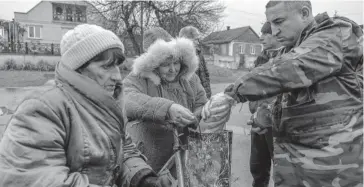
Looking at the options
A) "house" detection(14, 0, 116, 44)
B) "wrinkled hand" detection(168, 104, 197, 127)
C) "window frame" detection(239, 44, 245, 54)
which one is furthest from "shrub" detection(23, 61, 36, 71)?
"window frame" detection(239, 44, 245, 54)

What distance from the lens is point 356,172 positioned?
1900mm

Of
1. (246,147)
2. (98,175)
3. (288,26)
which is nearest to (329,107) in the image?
(288,26)

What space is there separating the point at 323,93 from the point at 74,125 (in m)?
1.32

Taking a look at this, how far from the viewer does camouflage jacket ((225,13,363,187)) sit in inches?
70.5

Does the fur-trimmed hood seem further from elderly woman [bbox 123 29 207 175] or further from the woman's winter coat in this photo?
the woman's winter coat

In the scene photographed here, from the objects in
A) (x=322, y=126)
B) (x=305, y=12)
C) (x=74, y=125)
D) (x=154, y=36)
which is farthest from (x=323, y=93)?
(x=154, y=36)

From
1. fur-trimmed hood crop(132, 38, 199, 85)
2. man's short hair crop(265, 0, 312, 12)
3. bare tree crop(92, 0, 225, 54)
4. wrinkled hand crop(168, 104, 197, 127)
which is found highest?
bare tree crop(92, 0, 225, 54)

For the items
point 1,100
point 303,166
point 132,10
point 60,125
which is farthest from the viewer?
point 132,10

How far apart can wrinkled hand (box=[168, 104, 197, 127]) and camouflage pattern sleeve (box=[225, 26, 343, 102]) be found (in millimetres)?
564

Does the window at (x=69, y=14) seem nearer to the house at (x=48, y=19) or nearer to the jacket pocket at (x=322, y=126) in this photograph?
the house at (x=48, y=19)

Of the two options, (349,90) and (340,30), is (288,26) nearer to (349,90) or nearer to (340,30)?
(340,30)

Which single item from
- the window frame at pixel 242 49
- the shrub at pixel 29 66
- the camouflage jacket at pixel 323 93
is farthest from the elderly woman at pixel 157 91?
the window frame at pixel 242 49

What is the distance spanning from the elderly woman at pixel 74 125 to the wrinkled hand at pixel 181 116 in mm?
464

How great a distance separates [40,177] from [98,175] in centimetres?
38
